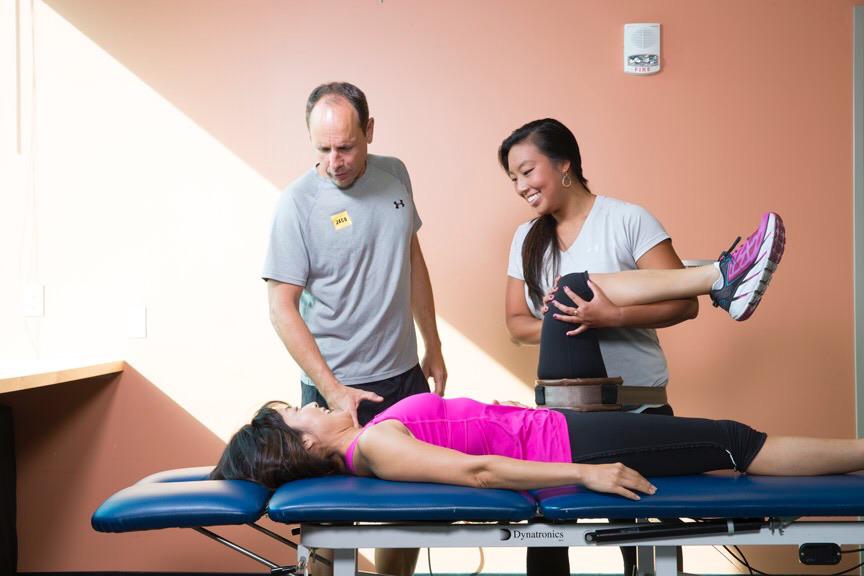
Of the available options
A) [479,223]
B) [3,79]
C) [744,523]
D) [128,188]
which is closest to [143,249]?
[128,188]

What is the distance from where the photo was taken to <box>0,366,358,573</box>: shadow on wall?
9.80 ft

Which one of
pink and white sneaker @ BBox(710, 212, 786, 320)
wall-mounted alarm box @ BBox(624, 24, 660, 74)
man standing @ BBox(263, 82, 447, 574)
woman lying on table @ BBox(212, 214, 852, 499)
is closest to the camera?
woman lying on table @ BBox(212, 214, 852, 499)

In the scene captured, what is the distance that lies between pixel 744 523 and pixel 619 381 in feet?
1.71

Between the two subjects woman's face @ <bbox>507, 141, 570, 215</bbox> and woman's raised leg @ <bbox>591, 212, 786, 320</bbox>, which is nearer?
woman's raised leg @ <bbox>591, 212, 786, 320</bbox>

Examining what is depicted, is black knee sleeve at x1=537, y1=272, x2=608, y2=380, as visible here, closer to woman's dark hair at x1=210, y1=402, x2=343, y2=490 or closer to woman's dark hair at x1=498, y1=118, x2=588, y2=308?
woman's dark hair at x1=498, y1=118, x2=588, y2=308

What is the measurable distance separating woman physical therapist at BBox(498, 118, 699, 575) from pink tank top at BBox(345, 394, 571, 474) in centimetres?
29

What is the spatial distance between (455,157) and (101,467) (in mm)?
1686

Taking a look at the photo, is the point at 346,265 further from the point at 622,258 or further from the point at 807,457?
the point at 807,457

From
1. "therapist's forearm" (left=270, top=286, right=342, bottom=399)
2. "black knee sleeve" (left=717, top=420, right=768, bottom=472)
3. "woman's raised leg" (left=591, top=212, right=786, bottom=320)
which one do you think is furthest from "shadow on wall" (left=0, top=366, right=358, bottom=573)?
"black knee sleeve" (left=717, top=420, right=768, bottom=472)

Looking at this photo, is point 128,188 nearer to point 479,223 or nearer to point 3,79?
point 3,79

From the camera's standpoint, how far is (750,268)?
193 cm

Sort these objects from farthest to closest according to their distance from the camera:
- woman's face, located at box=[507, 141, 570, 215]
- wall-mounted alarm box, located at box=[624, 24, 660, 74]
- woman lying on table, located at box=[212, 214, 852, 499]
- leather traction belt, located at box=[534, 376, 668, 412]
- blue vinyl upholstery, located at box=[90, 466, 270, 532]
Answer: wall-mounted alarm box, located at box=[624, 24, 660, 74], woman's face, located at box=[507, 141, 570, 215], leather traction belt, located at box=[534, 376, 668, 412], woman lying on table, located at box=[212, 214, 852, 499], blue vinyl upholstery, located at box=[90, 466, 270, 532]

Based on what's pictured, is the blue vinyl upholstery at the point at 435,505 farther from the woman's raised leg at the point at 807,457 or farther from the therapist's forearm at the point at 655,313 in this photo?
the therapist's forearm at the point at 655,313

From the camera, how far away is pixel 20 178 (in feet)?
9.95
